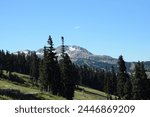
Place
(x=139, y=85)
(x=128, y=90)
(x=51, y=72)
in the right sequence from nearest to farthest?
(x=51, y=72) < (x=139, y=85) < (x=128, y=90)

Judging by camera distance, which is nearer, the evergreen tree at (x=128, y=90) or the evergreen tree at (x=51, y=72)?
the evergreen tree at (x=51, y=72)

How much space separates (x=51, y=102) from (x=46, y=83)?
257 ft

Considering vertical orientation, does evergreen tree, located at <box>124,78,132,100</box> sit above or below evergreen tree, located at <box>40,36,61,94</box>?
below

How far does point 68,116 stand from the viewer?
10.7 m

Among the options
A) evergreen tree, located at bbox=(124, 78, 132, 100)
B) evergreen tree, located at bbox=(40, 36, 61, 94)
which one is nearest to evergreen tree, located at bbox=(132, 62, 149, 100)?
evergreen tree, located at bbox=(124, 78, 132, 100)

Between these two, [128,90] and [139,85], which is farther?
[128,90]

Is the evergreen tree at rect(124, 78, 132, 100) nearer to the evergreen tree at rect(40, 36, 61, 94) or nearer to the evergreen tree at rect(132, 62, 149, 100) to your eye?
the evergreen tree at rect(132, 62, 149, 100)

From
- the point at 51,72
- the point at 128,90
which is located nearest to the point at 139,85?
the point at 128,90

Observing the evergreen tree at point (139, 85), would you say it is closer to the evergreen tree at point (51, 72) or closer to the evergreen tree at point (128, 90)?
the evergreen tree at point (128, 90)

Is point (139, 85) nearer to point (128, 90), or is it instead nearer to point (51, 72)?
point (128, 90)

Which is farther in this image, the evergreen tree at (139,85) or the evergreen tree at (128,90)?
the evergreen tree at (128,90)

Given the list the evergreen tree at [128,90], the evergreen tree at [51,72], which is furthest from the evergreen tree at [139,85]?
the evergreen tree at [51,72]

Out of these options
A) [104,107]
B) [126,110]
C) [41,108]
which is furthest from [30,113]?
[126,110]

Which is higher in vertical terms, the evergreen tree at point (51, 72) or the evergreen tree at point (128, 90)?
the evergreen tree at point (51, 72)
